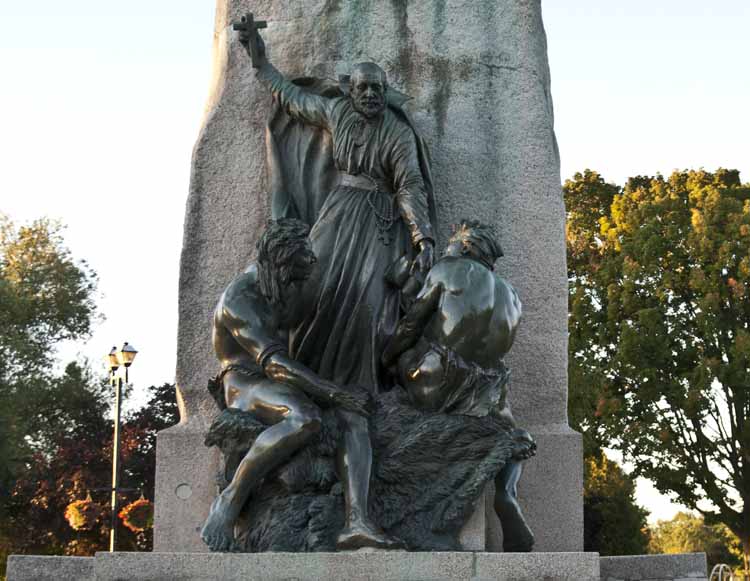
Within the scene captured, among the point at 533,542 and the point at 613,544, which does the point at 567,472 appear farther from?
the point at 613,544

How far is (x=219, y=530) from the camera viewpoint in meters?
7.78

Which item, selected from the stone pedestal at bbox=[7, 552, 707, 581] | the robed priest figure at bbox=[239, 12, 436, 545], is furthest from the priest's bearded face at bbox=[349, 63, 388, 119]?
the stone pedestal at bbox=[7, 552, 707, 581]

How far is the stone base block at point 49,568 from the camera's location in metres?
7.86

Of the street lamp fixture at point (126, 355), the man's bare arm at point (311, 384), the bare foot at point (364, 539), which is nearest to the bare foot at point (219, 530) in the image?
the bare foot at point (364, 539)

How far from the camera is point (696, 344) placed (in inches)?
1018

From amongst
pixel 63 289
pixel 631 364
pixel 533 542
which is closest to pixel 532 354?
pixel 533 542

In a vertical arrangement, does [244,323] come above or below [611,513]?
above

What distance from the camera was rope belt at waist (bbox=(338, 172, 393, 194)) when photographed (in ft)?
30.0

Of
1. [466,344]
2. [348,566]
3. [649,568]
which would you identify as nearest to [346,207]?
[466,344]

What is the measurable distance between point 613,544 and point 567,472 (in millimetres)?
18080

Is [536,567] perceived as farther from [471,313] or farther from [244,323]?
[244,323]

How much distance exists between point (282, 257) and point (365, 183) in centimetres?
121

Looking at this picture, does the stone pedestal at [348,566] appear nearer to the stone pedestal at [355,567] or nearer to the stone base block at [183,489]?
the stone pedestal at [355,567]

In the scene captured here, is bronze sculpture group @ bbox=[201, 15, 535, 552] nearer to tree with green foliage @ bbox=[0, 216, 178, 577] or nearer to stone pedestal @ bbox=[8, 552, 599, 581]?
stone pedestal @ bbox=[8, 552, 599, 581]
